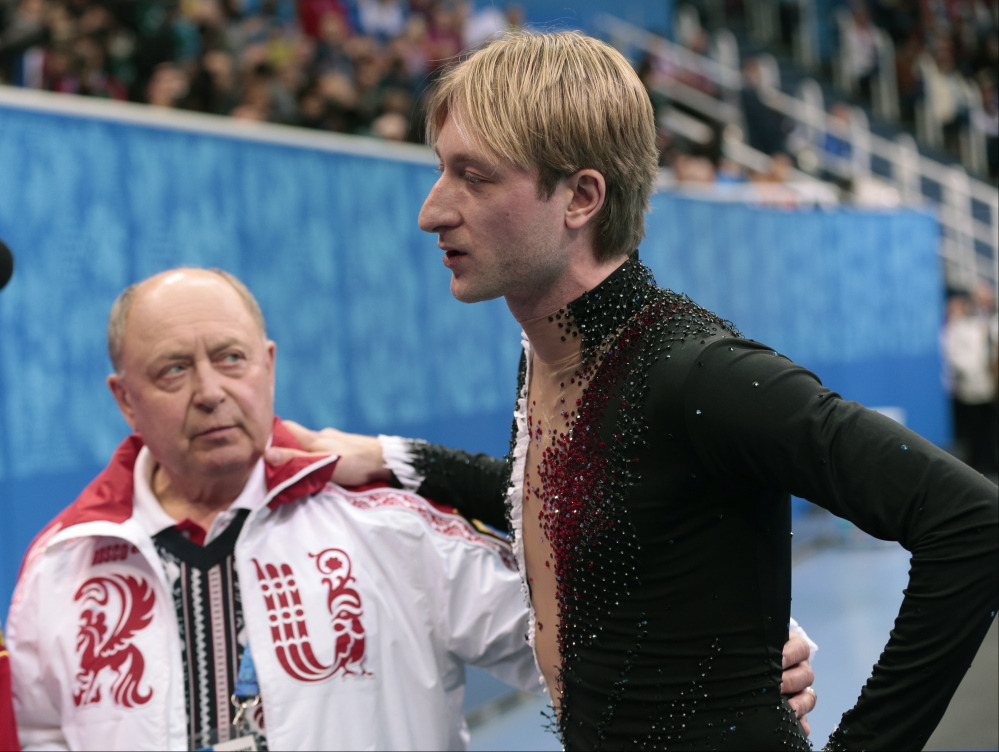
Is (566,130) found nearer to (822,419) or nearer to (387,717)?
(822,419)

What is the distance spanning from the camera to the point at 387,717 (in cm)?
219

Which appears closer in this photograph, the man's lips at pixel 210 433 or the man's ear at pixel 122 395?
the man's lips at pixel 210 433

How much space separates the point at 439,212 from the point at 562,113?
0.21 metres

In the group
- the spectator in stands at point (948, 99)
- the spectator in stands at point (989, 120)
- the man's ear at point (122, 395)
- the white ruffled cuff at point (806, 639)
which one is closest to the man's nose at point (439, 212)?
the white ruffled cuff at point (806, 639)

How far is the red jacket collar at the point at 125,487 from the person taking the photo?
86.6 inches

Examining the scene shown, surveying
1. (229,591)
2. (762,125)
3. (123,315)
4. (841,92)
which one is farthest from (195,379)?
(841,92)

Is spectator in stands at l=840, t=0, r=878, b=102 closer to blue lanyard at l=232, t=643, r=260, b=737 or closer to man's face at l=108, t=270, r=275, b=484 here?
man's face at l=108, t=270, r=275, b=484

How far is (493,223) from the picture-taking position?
152 centimetres

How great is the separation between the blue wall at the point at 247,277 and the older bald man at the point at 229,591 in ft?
4.35

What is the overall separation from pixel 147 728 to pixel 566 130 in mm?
1364

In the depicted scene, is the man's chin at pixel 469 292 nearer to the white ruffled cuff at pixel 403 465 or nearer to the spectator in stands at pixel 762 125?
the white ruffled cuff at pixel 403 465

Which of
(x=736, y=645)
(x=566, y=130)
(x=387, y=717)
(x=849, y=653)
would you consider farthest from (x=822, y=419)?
(x=849, y=653)

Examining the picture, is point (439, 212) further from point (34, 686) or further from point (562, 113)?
point (34, 686)

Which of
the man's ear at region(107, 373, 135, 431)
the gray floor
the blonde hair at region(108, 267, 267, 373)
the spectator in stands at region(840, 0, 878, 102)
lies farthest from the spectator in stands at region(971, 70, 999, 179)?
the man's ear at region(107, 373, 135, 431)
